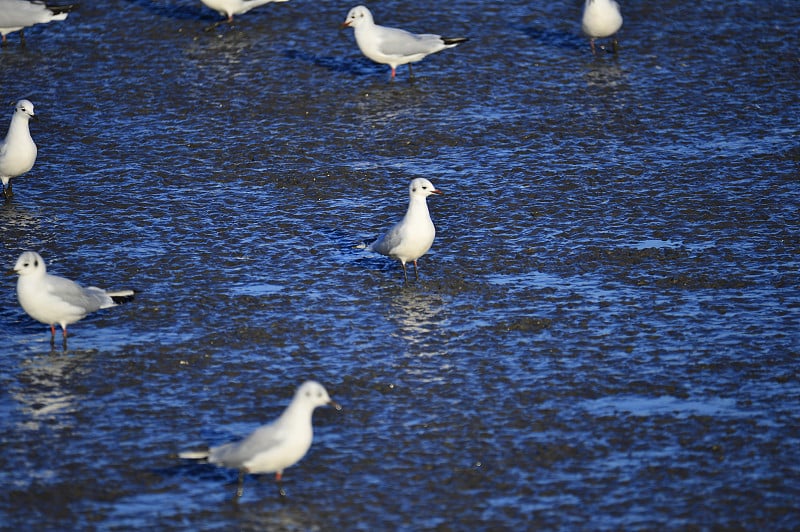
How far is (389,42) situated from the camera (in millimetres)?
17031

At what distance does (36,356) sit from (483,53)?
9635 mm

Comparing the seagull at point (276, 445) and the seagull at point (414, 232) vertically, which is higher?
the seagull at point (414, 232)

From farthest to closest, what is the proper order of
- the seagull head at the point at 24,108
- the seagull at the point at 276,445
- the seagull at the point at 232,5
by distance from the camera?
the seagull at the point at 232,5
the seagull head at the point at 24,108
the seagull at the point at 276,445

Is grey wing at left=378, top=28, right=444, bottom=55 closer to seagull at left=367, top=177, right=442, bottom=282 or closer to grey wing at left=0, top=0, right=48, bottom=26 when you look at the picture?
grey wing at left=0, top=0, right=48, bottom=26

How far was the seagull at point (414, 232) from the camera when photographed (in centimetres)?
1156

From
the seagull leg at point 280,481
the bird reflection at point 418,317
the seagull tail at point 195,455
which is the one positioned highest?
the bird reflection at point 418,317

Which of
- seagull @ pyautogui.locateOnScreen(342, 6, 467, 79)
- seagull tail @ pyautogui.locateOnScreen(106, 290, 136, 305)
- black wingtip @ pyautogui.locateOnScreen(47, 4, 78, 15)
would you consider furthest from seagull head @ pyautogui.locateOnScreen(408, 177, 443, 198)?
black wingtip @ pyautogui.locateOnScreen(47, 4, 78, 15)

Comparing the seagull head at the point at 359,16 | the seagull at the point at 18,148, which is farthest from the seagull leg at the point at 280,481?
the seagull head at the point at 359,16

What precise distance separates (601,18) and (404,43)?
2.84 m

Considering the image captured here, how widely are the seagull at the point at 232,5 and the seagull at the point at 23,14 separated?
2.25 metres

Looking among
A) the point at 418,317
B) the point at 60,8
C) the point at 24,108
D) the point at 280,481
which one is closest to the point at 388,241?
the point at 418,317

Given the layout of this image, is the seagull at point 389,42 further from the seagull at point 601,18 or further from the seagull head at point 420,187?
the seagull head at point 420,187

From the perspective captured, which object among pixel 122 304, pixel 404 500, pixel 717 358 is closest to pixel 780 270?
pixel 717 358

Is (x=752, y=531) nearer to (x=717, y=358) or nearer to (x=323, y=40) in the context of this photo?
(x=717, y=358)
